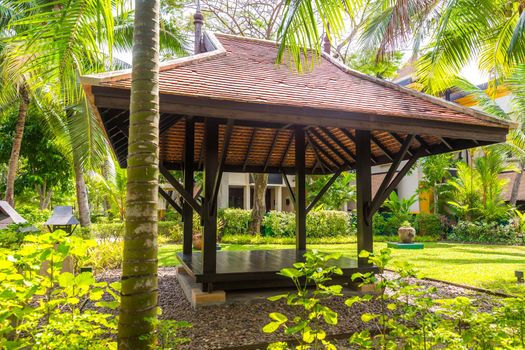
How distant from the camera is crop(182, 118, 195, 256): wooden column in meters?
6.99

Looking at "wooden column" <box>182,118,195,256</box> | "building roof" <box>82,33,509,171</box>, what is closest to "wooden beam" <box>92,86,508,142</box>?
"building roof" <box>82,33,509,171</box>

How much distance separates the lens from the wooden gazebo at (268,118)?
4.64 metres

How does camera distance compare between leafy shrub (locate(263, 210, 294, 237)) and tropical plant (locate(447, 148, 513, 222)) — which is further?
tropical plant (locate(447, 148, 513, 222))

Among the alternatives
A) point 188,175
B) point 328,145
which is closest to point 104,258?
point 188,175

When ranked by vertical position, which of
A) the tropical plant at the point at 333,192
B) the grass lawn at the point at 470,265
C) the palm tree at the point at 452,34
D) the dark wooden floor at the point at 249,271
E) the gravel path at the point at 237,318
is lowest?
the grass lawn at the point at 470,265

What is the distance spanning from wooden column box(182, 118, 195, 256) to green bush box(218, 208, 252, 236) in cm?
917

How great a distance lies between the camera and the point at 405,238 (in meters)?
15.7

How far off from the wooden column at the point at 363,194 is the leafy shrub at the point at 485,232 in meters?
14.6

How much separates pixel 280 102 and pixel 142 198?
2.81 metres

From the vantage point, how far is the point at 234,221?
707 inches

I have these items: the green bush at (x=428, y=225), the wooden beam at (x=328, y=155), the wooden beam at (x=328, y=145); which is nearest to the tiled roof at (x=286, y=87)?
the wooden beam at (x=328, y=145)

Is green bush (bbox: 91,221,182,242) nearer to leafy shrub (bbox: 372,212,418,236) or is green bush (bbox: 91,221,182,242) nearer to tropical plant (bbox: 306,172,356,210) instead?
tropical plant (bbox: 306,172,356,210)

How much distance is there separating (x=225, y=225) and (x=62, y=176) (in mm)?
8777

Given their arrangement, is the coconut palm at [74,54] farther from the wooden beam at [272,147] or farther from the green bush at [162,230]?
the wooden beam at [272,147]
